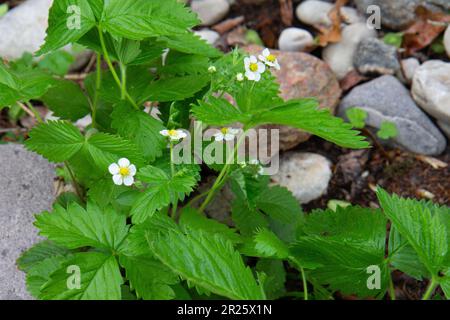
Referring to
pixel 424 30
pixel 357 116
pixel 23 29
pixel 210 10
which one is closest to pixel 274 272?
pixel 357 116

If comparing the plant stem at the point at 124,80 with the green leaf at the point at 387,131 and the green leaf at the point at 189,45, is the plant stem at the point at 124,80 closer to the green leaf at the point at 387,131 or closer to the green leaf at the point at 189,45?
the green leaf at the point at 189,45

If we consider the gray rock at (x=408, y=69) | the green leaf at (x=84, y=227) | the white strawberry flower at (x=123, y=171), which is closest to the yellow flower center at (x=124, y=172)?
the white strawberry flower at (x=123, y=171)

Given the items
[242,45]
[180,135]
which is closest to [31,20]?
[242,45]

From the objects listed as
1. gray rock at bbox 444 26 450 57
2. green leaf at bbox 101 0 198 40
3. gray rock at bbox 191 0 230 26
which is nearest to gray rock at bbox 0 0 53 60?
gray rock at bbox 191 0 230 26

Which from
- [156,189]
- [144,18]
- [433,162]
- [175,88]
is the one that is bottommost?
[433,162]

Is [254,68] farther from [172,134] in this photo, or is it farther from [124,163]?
[124,163]

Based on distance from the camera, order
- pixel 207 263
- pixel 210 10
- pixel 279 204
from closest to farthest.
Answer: pixel 207 263, pixel 279 204, pixel 210 10
